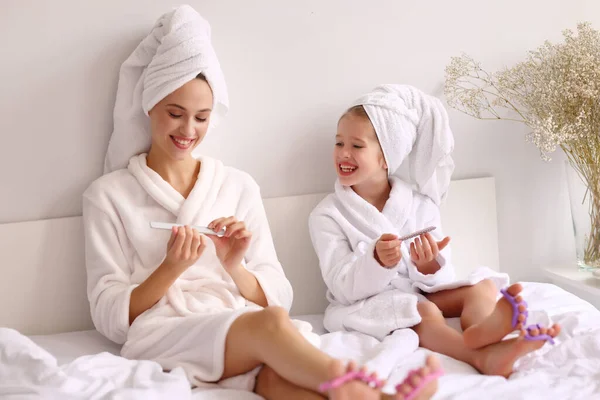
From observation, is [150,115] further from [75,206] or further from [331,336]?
[331,336]

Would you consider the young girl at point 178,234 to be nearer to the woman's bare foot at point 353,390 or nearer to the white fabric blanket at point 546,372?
the woman's bare foot at point 353,390

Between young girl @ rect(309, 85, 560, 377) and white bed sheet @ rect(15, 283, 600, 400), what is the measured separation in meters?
0.09

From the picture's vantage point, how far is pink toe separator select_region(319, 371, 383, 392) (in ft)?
3.97

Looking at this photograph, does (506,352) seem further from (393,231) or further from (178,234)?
(178,234)

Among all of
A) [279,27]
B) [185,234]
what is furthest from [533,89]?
[185,234]

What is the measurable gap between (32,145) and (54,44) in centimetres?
28

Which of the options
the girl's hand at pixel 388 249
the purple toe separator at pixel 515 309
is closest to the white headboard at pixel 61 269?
the girl's hand at pixel 388 249

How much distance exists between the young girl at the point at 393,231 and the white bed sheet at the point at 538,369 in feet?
0.30

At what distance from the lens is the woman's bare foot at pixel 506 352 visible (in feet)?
4.65

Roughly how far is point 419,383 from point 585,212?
1221 mm

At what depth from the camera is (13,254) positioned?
1.88 meters

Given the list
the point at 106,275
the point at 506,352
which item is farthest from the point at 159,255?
the point at 506,352

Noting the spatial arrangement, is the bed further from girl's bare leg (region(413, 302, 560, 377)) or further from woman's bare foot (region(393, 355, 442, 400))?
woman's bare foot (region(393, 355, 442, 400))

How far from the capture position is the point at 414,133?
1.99 metres
